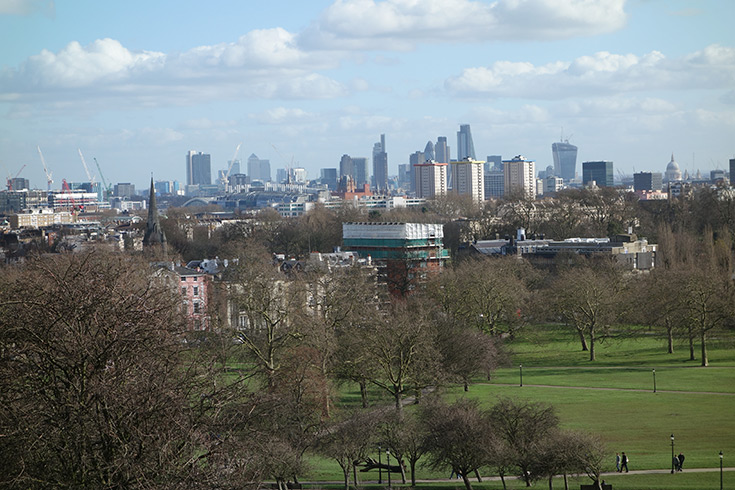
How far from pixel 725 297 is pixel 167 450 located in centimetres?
5875

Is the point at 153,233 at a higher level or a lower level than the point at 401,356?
higher

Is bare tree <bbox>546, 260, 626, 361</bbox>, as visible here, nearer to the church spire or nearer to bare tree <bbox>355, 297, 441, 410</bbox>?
bare tree <bbox>355, 297, 441, 410</bbox>

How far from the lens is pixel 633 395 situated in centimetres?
5709

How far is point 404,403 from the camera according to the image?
5600 cm

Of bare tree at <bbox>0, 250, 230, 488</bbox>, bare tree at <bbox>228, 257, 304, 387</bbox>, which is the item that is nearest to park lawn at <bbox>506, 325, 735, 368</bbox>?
bare tree at <bbox>228, 257, 304, 387</bbox>

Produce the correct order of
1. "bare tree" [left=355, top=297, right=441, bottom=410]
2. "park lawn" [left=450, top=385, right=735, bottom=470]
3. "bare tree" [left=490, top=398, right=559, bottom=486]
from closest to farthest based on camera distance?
"bare tree" [left=490, top=398, right=559, bottom=486] → "park lawn" [left=450, top=385, right=735, bottom=470] → "bare tree" [left=355, top=297, right=441, bottom=410]

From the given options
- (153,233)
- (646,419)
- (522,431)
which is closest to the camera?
(522,431)

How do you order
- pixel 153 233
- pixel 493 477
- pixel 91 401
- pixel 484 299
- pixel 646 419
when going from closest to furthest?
pixel 91 401 → pixel 493 477 → pixel 646 419 → pixel 484 299 → pixel 153 233

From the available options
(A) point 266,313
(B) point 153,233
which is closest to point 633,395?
(A) point 266,313

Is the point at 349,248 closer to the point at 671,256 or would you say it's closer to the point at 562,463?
the point at 671,256

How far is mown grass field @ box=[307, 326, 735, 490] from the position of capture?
41375mm

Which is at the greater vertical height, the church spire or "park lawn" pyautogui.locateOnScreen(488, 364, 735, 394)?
the church spire

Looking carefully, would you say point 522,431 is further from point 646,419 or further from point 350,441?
point 646,419

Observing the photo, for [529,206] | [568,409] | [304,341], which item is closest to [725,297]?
[568,409]
